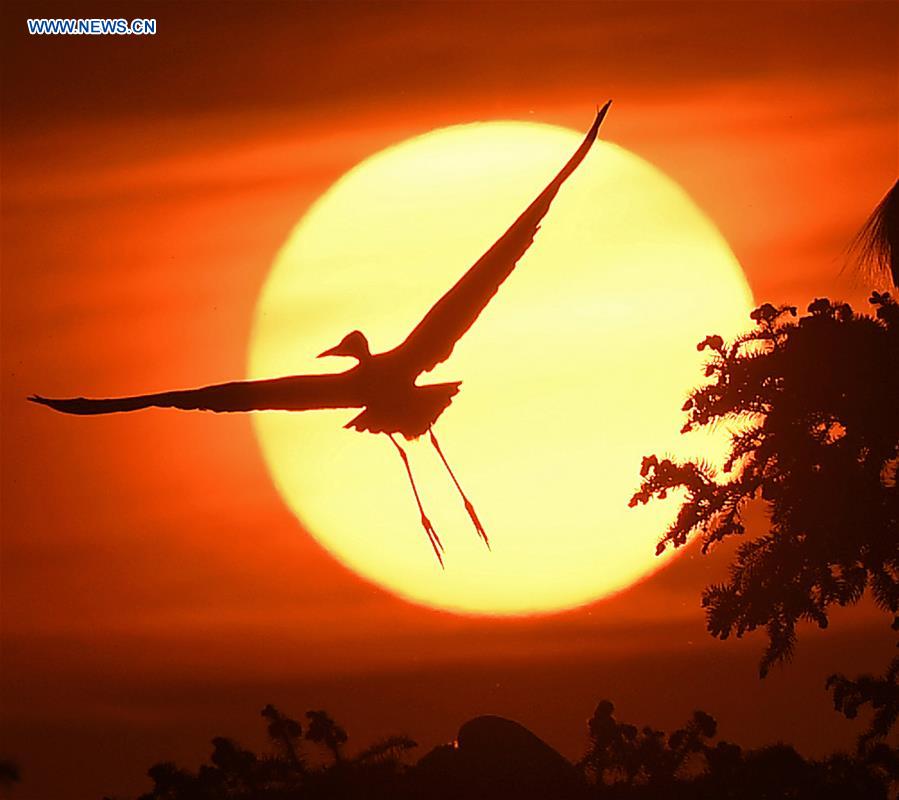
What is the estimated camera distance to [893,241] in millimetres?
13336

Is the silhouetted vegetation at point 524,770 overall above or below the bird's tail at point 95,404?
below

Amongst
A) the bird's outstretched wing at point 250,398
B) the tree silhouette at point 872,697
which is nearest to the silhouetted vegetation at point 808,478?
the tree silhouette at point 872,697

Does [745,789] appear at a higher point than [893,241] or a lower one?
lower

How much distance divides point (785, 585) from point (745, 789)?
1.61 metres

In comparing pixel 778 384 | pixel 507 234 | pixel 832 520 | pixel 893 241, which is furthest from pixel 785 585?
pixel 507 234

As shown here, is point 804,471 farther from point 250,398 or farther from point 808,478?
point 250,398

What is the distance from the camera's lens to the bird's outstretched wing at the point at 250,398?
15164 mm

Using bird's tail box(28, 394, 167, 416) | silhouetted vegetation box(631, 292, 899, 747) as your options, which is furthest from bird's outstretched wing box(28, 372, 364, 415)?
silhouetted vegetation box(631, 292, 899, 747)

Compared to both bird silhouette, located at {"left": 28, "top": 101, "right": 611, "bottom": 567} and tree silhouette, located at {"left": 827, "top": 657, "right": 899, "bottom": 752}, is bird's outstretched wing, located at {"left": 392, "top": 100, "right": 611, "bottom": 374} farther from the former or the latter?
tree silhouette, located at {"left": 827, "top": 657, "right": 899, "bottom": 752}

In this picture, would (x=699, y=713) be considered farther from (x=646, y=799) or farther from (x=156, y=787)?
(x=156, y=787)

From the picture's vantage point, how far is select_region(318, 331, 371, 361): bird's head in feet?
58.0

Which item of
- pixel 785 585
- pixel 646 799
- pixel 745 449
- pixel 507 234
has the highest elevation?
pixel 507 234

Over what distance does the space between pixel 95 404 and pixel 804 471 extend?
673cm

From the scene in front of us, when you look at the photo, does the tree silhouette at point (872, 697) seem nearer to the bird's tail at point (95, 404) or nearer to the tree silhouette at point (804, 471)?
the tree silhouette at point (804, 471)
